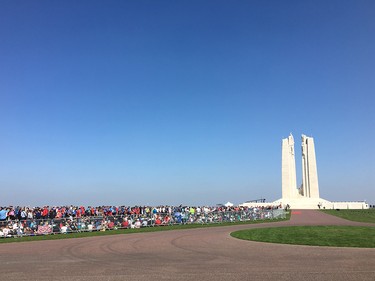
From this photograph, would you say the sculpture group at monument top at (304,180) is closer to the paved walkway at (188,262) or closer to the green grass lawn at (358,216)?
the green grass lawn at (358,216)

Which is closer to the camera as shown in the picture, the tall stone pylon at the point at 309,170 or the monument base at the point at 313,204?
the monument base at the point at 313,204

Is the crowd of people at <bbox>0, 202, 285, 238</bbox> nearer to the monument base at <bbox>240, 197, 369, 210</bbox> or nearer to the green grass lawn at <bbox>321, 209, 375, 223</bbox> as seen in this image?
the green grass lawn at <bbox>321, 209, 375, 223</bbox>

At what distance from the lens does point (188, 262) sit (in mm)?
11641

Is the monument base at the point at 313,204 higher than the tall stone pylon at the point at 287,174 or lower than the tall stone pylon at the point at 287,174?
lower

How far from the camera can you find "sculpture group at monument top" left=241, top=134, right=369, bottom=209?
7812 centimetres

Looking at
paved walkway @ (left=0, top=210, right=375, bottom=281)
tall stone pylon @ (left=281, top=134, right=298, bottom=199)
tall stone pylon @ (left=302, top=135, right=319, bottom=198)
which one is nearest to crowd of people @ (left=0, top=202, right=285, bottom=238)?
paved walkway @ (left=0, top=210, right=375, bottom=281)

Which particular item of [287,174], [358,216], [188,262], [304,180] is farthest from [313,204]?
[188,262]

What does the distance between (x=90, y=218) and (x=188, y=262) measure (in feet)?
49.2

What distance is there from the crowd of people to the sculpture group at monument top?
4423 cm

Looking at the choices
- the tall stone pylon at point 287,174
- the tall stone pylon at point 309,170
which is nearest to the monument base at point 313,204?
the tall stone pylon at point 287,174

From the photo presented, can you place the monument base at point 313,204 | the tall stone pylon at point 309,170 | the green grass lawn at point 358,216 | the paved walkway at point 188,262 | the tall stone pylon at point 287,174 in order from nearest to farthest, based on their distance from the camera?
the paved walkway at point 188,262 → the green grass lawn at point 358,216 → the monument base at point 313,204 → the tall stone pylon at point 287,174 → the tall stone pylon at point 309,170

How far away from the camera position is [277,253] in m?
13.6

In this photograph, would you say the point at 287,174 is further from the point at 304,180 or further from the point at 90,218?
the point at 90,218

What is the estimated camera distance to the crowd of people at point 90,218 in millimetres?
22041
